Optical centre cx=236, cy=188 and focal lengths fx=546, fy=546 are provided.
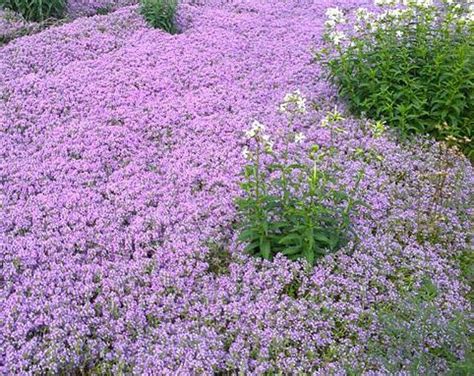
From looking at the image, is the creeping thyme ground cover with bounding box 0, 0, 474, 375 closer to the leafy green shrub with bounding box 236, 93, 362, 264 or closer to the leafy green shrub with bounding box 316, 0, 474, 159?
the leafy green shrub with bounding box 236, 93, 362, 264

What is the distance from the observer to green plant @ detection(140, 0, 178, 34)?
8797mm

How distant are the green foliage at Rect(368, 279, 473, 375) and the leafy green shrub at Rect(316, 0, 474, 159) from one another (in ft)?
8.36

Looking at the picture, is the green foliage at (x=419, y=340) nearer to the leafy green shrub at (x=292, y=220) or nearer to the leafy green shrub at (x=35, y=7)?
the leafy green shrub at (x=292, y=220)

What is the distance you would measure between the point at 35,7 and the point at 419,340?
840cm

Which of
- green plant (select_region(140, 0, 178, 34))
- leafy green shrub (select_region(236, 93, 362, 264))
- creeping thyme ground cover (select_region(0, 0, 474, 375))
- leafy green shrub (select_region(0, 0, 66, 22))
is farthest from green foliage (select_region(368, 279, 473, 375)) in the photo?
leafy green shrub (select_region(0, 0, 66, 22))

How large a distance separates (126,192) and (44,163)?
3.40ft

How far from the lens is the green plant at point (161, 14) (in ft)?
28.9

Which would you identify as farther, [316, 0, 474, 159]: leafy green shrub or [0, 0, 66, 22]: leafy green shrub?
[0, 0, 66, 22]: leafy green shrub

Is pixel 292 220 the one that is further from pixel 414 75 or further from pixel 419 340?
pixel 414 75

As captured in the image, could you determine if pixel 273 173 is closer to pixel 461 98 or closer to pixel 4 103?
pixel 461 98

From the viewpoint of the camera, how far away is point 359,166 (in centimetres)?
559

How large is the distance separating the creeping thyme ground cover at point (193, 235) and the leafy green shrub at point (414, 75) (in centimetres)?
28

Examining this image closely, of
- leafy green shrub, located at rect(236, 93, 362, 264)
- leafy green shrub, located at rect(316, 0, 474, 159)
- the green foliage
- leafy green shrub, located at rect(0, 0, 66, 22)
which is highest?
leafy green shrub, located at rect(0, 0, 66, 22)

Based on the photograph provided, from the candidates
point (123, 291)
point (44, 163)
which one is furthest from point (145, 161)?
point (123, 291)
